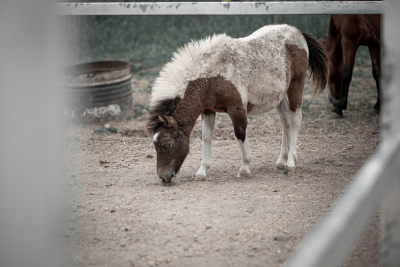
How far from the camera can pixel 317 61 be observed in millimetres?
5707

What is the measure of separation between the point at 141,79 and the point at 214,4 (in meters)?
6.85

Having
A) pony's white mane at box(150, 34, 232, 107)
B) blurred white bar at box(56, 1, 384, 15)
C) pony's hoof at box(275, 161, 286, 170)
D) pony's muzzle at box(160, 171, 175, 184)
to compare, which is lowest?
pony's hoof at box(275, 161, 286, 170)

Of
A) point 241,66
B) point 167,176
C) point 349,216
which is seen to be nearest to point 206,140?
point 167,176

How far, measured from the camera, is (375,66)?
8.23 meters

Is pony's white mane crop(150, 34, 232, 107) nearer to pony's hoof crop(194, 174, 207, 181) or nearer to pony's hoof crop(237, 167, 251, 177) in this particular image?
pony's hoof crop(194, 174, 207, 181)

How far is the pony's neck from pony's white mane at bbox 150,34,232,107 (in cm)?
6

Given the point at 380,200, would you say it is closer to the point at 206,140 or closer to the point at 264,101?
the point at 264,101

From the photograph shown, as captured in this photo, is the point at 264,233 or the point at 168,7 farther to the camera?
the point at 168,7

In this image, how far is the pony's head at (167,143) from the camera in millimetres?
4703

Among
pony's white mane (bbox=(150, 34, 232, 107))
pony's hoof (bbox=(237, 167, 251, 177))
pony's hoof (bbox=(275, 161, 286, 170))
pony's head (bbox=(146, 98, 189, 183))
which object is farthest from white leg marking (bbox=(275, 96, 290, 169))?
pony's head (bbox=(146, 98, 189, 183))

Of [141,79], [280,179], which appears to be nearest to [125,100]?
[141,79]

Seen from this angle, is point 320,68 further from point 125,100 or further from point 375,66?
point 125,100

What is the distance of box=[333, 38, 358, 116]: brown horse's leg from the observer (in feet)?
25.7

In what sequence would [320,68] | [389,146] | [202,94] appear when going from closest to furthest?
[389,146]
[202,94]
[320,68]
